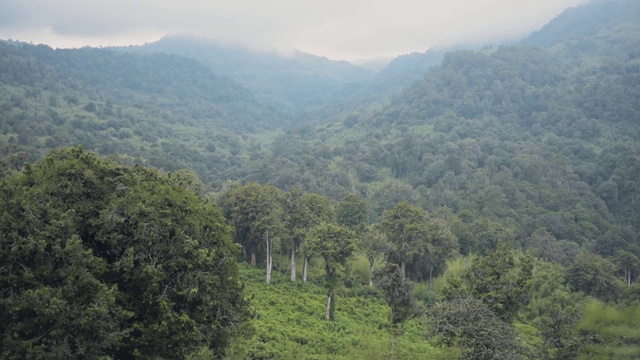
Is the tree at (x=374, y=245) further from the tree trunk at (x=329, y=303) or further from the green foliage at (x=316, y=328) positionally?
the tree trunk at (x=329, y=303)

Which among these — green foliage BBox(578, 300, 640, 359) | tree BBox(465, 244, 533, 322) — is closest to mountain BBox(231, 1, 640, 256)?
tree BBox(465, 244, 533, 322)

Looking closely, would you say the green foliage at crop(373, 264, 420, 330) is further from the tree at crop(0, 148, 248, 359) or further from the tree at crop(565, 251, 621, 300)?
the tree at crop(565, 251, 621, 300)

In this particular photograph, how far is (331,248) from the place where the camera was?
2419 cm

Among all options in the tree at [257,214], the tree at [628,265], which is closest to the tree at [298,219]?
the tree at [257,214]

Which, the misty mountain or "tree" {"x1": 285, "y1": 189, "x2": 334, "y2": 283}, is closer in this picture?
"tree" {"x1": 285, "y1": 189, "x2": 334, "y2": 283}

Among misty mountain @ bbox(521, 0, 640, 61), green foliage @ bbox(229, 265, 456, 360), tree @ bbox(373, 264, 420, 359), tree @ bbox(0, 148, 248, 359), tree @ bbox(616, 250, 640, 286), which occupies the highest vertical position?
misty mountain @ bbox(521, 0, 640, 61)

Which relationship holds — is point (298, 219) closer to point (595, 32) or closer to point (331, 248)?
point (331, 248)

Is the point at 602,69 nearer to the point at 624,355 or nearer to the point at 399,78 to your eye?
the point at 399,78

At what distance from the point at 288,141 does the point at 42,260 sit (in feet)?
320

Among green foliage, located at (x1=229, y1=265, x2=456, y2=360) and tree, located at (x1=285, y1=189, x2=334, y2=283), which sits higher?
tree, located at (x1=285, y1=189, x2=334, y2=283)

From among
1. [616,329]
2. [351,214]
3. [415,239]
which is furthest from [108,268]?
[351,214]

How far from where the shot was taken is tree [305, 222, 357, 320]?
24.2 metres

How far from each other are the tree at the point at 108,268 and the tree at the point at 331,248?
9.04m

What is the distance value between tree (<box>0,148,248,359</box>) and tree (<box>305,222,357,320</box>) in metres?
9.04
